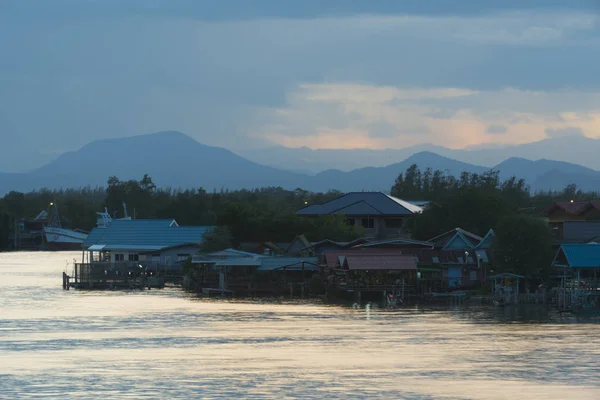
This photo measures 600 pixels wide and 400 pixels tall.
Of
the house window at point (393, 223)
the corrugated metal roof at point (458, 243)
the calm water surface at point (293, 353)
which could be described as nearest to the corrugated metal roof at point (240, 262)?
the calm water surface at point (293, 353)

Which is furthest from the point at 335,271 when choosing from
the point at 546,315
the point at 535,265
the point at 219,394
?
the point at 219,394

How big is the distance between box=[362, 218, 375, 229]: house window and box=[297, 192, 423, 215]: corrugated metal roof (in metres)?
0.91

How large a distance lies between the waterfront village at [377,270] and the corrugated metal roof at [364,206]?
9231 millimetres

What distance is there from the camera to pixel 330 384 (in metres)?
28.9

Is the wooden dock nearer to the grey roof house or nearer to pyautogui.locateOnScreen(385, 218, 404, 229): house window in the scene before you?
the grey roof house

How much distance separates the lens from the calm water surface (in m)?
28.2

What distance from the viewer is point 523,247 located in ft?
189

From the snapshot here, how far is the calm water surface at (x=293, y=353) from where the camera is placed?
2822 centimetres

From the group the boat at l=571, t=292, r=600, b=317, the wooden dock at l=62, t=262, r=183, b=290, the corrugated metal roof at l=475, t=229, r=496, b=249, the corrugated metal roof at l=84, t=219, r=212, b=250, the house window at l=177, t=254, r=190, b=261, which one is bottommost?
the boat at l=571, t=292, r=600, b=317

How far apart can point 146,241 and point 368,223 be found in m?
18.2

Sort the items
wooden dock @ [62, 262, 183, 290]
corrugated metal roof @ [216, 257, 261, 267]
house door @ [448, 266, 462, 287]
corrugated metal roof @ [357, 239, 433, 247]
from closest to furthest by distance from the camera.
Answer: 1. house door @ [448, 266, 462, 287]
2. corrugated metal roof @ [357, 239, 433, 247]
3. corrugated metal roof @ [216, 257, 261, 267]
4. wooden dock @ [62, 262, 183, 290]

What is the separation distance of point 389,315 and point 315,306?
615cm

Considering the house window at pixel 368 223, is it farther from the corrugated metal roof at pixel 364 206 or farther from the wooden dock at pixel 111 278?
the wooden dock at pixel 111 278

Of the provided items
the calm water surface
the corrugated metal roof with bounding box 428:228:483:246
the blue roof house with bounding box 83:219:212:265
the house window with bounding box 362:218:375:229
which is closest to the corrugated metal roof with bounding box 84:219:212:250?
the blue roof house with bounding box 83:219:212:265
